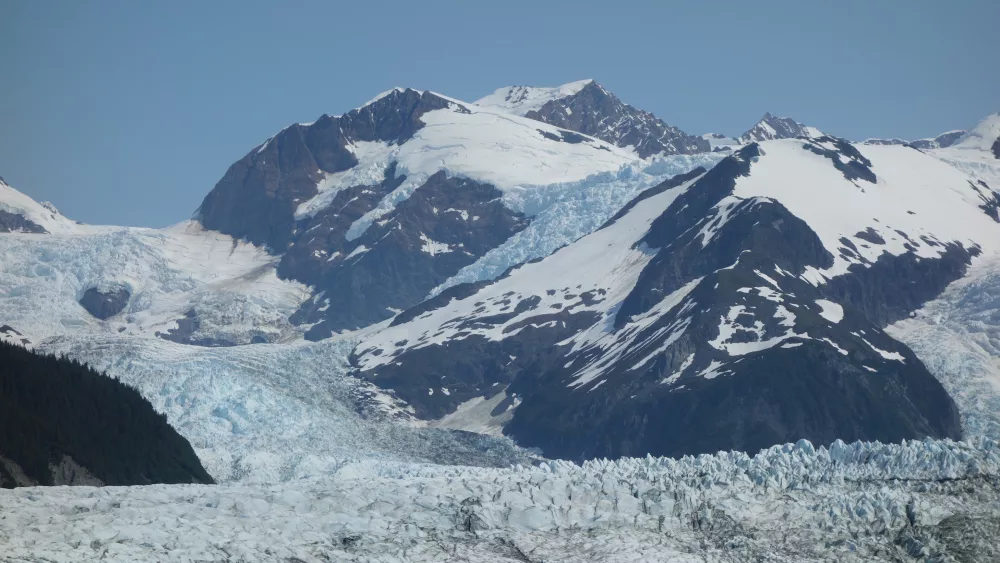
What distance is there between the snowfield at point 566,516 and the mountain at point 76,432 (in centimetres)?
4939

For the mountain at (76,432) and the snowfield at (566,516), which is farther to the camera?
the mountain at (76,432)

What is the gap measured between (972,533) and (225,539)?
4591cm

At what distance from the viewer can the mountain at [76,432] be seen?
452ft

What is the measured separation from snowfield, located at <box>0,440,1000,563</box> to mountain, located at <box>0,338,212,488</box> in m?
49.4

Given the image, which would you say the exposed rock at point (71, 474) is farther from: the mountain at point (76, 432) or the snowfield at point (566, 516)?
the snowfield at point (566, 516)

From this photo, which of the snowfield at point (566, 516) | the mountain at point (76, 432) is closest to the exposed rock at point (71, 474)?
the mountain at point (76, 432)

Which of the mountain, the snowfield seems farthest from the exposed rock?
the snowfield

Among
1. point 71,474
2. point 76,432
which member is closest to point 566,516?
point 71,474

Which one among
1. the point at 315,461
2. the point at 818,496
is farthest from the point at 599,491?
the point at 315,461

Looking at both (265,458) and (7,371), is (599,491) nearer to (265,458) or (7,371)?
(7,371)

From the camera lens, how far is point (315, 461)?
192 m

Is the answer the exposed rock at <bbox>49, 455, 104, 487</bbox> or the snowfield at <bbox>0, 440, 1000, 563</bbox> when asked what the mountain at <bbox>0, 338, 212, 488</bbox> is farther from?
the snowfield at <bbox>0, 440, 1000, 563</bbox>

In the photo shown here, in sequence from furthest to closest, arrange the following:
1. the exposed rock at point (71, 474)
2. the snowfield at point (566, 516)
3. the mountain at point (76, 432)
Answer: the exposed rock at point (71, 474) < the mountain at point (76, 432) < the snowfield at point (566, 516)

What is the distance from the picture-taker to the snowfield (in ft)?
277
